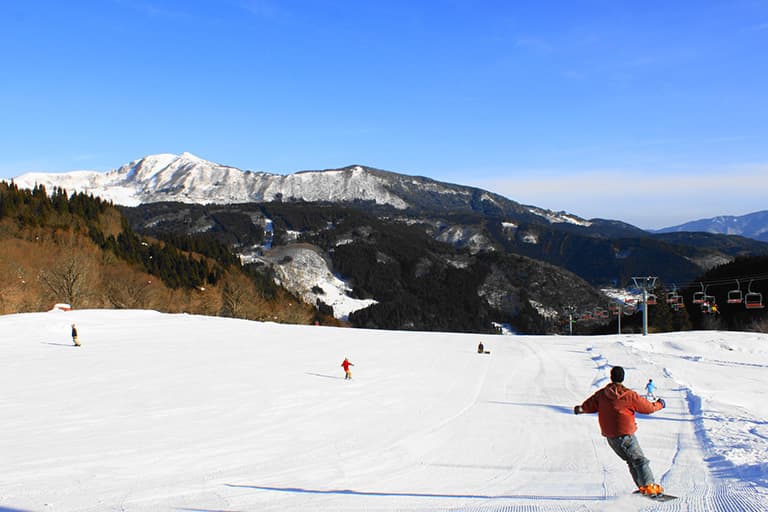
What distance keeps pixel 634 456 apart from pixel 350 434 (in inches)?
343

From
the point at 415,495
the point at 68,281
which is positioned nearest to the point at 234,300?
the point at 68,281

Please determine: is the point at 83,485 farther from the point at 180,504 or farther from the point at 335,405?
the point at 335,405

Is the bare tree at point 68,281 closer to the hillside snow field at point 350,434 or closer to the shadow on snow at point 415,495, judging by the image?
the hillside snow field at point 350,434

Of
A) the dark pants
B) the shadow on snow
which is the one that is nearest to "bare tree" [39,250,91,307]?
the shadow on snow

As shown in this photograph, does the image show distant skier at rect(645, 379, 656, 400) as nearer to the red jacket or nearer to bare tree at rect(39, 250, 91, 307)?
the red jacket

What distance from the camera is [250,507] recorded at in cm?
909

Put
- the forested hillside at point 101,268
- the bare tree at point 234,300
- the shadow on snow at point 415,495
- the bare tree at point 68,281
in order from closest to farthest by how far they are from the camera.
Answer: the shadow on snow at point 415,495
the bare tree at point 68,281
the forested hillside at point 101,268
the bare tree at point 234,300

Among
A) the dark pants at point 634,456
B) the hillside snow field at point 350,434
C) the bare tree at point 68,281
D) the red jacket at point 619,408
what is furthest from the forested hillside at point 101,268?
the dark pants at point 634,456

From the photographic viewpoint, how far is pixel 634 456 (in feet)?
27.0

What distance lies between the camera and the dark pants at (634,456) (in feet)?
26.9

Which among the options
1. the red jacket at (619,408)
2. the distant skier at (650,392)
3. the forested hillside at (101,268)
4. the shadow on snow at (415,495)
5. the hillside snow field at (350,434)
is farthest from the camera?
the forested hillside at (101,268)

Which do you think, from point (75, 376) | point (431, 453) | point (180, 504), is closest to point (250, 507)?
point (180, 504)

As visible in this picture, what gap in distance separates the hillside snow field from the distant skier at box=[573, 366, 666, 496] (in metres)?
0.38

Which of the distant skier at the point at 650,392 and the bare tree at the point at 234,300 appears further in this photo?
the bare tree at the point at 234,300
